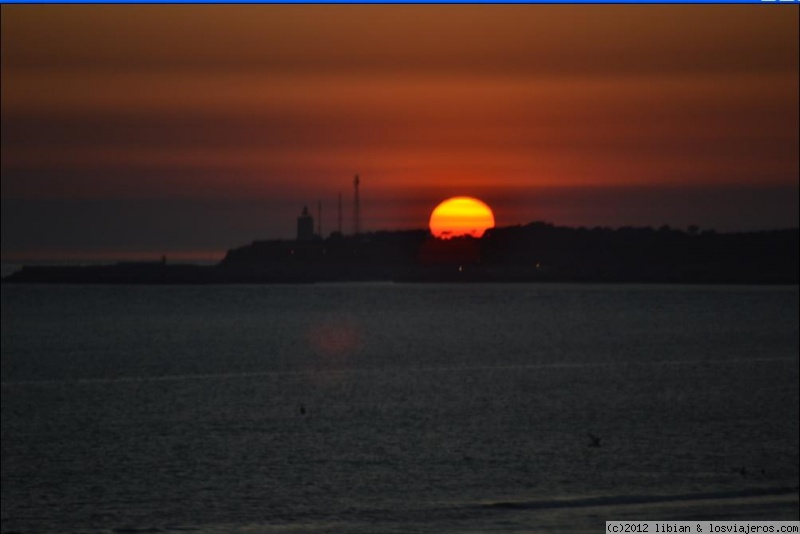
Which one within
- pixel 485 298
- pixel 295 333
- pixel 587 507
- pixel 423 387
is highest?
pixel 485 298

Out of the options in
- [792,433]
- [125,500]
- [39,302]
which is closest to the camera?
[125,500]

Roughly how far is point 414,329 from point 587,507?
246ft

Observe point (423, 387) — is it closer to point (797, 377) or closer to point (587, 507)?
point (797, 377)

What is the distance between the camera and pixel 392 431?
36.1m

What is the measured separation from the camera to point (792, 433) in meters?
35.4

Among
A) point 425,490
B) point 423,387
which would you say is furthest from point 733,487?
point 423,387

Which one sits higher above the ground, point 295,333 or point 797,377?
point 295,333

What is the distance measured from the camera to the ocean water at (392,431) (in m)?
23.5

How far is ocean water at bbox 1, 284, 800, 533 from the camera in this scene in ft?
77.2

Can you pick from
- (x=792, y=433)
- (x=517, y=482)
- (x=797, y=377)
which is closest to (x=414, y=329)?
(x=797, y=377)

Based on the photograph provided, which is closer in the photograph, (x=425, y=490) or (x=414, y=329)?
(x=425, y=490)

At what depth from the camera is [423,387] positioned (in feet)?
164

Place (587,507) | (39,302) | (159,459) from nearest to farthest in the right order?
(587,507), (159,459), (39,302)

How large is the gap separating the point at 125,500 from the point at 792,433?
20554 mm
